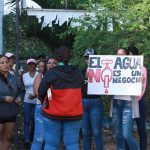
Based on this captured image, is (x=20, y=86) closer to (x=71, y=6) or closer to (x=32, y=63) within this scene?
(x=32, y=63)

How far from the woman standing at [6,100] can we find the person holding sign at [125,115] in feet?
4.97

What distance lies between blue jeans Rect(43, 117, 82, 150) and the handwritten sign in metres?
1.31

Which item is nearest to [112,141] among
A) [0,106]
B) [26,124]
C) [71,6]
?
[26,124]

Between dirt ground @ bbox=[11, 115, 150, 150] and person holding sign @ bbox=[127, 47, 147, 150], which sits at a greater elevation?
person holding sign @ bbox=[127, 47, 147, 150]

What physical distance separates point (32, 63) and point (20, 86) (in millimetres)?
1749

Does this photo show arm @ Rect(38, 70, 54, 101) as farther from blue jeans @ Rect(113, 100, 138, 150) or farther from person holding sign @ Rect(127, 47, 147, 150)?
person holding sign @ Rect(127, 47, 147, 150)

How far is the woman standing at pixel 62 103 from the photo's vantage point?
6949mm

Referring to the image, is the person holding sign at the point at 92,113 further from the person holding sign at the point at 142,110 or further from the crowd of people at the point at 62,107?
the person holding sign at the point at 142,110

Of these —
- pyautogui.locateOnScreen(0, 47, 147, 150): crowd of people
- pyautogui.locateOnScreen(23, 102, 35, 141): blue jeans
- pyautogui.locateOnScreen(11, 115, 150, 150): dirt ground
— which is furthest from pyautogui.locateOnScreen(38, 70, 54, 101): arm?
pyautogui.locateOnScreen(23, 102, 35, 141): blue jeans

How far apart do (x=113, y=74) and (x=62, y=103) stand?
166cm

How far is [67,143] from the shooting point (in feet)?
23.4

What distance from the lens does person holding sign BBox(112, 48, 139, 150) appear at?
26.2 ft

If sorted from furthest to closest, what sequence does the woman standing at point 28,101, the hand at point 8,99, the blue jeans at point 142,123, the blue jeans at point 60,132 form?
the woman standing at point 28,101 → the blue jeans at point 142,123 → the hand at point 8,99 → the blue jeans at point 60,132

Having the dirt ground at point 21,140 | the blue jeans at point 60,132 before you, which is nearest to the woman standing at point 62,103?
the blue jeans at point 60,132
